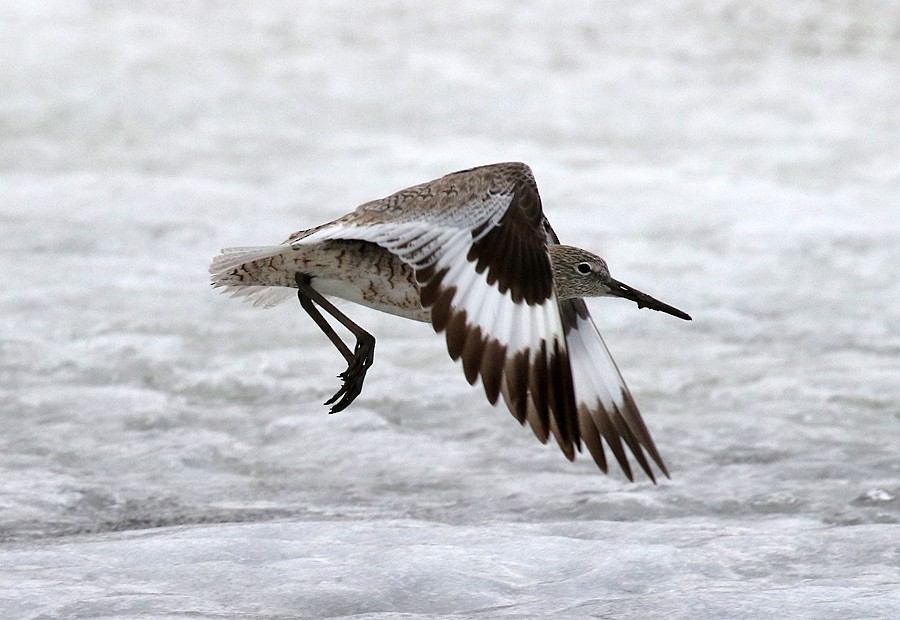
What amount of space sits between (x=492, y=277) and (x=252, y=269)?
0.94 metres

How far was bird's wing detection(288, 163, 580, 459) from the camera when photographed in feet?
13.2

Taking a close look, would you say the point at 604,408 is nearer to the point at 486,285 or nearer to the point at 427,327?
the point at 486,285

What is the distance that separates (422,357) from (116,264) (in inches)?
89.5

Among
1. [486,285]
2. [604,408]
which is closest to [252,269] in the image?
[486,285]

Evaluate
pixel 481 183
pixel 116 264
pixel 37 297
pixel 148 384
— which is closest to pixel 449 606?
pixel 481 183

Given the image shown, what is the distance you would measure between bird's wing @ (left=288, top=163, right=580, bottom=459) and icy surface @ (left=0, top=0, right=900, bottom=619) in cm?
59

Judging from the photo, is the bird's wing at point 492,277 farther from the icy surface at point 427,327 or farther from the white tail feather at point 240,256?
the icy surface at point 427,327

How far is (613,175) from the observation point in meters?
10.5

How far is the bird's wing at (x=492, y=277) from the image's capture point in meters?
4.01

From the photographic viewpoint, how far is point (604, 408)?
14.8ft

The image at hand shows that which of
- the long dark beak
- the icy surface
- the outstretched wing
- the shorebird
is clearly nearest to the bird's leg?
the shorebird

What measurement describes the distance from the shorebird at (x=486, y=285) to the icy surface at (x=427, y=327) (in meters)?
0.48

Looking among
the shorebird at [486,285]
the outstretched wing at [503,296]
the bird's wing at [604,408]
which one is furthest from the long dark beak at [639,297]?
the outstretched wing at [503,296]

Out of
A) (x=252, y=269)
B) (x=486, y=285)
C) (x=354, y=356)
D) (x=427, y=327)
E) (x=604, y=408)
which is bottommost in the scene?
(x=604, y=408)
